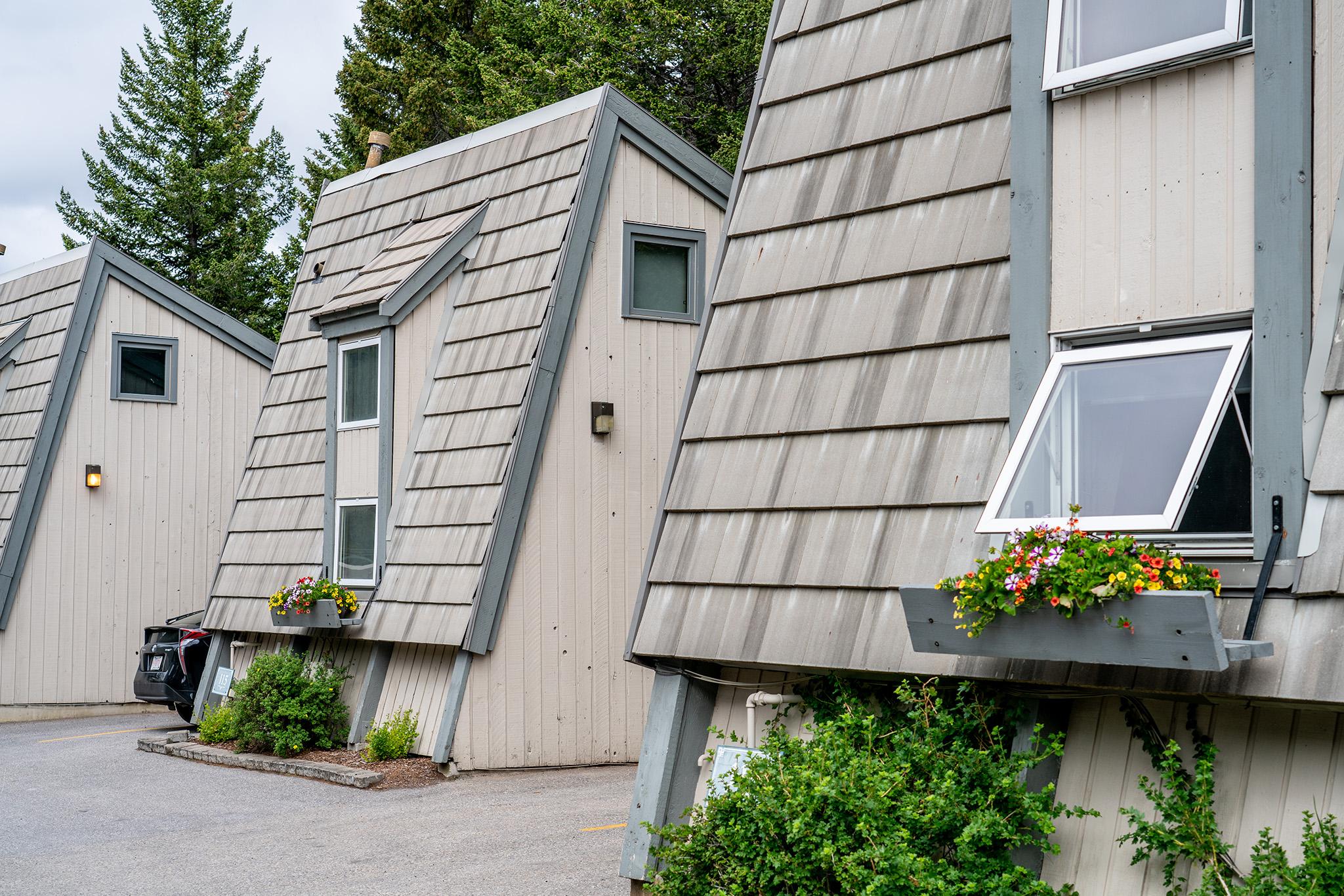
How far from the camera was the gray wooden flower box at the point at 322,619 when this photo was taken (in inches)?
473

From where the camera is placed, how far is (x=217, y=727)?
43.3 feet

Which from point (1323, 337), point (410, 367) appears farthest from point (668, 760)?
point (410, 367)

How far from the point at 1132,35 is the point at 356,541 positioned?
30.5 feet

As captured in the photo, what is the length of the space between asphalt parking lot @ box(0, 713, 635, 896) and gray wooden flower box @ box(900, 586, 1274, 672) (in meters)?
3.19

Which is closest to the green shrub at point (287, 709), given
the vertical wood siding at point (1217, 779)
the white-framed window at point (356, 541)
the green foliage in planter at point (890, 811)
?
the white-framed window at point (356, 541)

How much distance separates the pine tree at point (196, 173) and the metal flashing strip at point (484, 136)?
1884 cm

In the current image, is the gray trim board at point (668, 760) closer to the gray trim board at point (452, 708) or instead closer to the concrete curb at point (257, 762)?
the gray trim board at point (452, 708)

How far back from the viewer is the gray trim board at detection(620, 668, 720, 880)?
21.0 ft

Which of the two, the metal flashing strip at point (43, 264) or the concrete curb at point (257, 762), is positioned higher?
the metal flashing strip at point (43, 264)

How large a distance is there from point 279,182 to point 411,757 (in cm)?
2660

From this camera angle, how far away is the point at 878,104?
6453 mm

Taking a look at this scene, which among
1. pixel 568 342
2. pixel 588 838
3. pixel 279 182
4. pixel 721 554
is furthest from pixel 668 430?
pixel 279 182

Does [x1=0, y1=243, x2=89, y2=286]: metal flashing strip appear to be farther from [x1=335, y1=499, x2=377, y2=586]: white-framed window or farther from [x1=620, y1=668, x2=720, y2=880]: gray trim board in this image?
[x1=620, y1=668, x2=720, y2=880]: gray trim board

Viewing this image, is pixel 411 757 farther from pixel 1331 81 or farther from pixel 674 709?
pixel 1331 81
